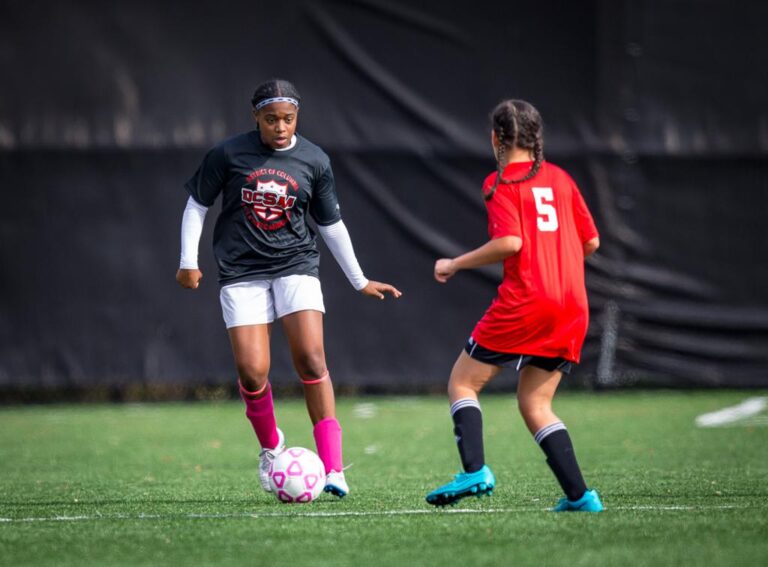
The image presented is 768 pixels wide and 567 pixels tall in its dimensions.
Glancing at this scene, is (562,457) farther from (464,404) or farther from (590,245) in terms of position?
(590,245)

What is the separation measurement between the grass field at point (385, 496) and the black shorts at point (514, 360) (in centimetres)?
56

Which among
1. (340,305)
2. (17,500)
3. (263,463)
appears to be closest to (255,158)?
(263,463)

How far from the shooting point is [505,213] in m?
4.70

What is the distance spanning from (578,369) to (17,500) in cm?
643

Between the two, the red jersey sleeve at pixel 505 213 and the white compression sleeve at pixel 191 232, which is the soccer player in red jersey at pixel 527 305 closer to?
the red jersey sleeve at pixel 505 213

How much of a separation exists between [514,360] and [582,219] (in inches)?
25.2

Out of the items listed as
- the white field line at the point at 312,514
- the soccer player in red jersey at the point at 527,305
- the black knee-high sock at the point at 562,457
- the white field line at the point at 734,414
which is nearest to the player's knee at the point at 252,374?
the white field line at the point at 312,514

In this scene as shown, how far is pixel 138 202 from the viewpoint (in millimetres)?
11016

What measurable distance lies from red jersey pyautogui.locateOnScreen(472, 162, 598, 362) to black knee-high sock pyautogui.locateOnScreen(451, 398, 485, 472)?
0.85 ft

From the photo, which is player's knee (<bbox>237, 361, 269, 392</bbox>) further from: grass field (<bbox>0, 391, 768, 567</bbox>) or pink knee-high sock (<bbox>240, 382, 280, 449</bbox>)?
grass field (<bbox>0, 391, 768, 567</bbox>)

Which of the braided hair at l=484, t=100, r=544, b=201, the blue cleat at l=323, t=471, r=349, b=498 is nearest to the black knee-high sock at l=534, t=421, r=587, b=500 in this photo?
the braided hair at l=484, t=100, r=544, b=201

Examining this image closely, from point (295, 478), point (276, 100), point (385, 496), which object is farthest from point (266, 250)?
point (385, 496)

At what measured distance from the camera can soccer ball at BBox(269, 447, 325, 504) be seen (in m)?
5.21

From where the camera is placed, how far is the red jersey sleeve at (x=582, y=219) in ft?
16.0
